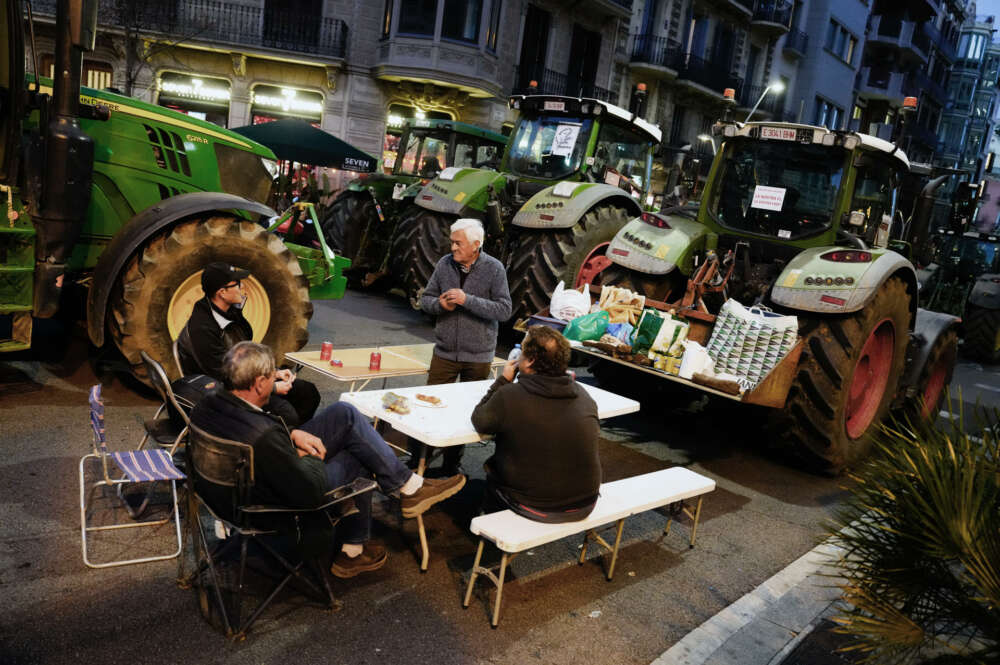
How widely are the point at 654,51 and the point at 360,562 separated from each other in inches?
966

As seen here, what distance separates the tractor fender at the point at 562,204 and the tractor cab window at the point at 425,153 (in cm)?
365

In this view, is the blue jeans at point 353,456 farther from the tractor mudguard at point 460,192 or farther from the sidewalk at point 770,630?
the tractor mudguard at point 460,192

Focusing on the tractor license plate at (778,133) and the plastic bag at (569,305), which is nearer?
the plastic bag at (569,305)

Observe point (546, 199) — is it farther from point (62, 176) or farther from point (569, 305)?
point (62, 176)

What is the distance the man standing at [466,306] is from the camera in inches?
192

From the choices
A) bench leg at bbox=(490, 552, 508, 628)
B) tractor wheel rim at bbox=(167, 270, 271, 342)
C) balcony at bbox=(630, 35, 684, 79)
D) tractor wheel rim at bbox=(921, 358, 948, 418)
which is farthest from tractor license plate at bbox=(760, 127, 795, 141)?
balcony at bbox=(630, 35, 684, 79)

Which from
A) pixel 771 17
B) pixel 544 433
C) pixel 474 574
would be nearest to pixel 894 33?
pixel 771 17

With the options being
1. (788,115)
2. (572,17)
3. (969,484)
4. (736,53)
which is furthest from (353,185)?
(788,115)

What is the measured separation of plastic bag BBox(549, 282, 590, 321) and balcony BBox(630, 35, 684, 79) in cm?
2073

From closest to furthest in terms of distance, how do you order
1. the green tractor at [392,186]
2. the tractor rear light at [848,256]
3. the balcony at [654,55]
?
the tractor rear light at [848,256] < the green tractor at [392,186] < the balcony at [654,55]

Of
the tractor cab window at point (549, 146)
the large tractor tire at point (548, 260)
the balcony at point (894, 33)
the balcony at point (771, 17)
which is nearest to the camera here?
the large tractor tire at point (548, 260)

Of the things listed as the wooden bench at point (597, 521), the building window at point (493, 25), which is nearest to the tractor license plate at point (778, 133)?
the wooden bench at point (597, 521)

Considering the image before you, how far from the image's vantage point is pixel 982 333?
12703mm

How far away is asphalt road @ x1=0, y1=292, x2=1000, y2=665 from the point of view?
3047 mm
